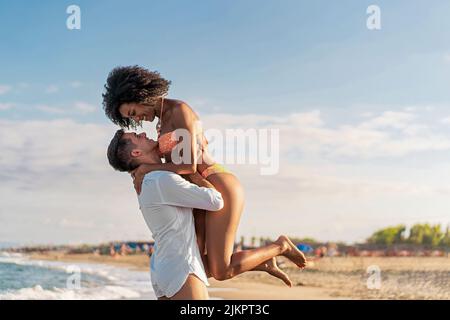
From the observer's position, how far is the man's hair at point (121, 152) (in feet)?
12.5

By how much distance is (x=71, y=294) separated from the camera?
2227cm

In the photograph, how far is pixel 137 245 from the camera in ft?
103

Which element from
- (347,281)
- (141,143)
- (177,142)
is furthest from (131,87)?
(347,281)

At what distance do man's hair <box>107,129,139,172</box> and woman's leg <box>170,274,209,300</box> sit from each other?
2.51 ft

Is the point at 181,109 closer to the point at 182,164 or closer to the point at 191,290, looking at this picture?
the point at 182,164

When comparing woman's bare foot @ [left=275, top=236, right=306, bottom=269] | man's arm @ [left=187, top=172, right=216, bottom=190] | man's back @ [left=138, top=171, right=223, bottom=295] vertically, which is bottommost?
woman's bare foot @ [left=275, top=236, right=306, bottom=269]

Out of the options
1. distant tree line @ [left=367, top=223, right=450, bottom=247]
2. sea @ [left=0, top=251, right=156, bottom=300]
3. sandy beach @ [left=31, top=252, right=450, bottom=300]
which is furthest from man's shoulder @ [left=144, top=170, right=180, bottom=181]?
distant tree line @ [left=367, top=223, right=450, bottom=247]

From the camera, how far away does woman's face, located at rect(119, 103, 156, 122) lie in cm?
395

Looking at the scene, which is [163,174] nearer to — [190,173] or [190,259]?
[190,173]

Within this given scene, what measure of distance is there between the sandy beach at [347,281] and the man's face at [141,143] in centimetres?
1411

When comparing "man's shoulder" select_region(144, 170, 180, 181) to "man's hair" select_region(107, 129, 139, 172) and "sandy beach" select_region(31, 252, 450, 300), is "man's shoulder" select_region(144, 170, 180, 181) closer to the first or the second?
"man's hair" select_region(107, 129, 139, 172)

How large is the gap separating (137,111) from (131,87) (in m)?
0.16

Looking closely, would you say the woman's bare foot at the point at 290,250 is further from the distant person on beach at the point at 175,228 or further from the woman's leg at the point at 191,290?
the woman's leg at the point at 191,290
